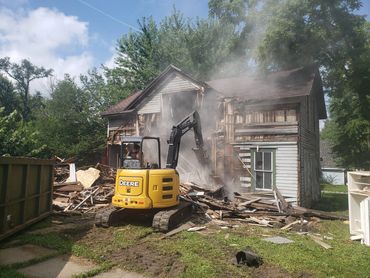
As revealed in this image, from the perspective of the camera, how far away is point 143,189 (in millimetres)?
9609

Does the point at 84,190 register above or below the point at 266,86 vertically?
below

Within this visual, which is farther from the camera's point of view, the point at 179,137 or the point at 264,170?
the point at 264,170

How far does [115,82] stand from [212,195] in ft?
99.7

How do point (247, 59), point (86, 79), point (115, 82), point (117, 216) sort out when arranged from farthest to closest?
1. point (86, 79)
2. point (115, 82)
3. point (247, 59)
4. point (117, 216)

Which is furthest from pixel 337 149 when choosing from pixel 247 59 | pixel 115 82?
pixel 115 82

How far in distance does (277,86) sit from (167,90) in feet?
19.9

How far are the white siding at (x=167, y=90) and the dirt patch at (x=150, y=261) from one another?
11.2 meters

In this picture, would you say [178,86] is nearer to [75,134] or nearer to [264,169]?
[264,169]

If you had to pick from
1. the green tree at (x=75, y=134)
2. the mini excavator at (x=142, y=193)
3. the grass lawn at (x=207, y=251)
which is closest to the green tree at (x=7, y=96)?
the green tree at (x=75, y=134)

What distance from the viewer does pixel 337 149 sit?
24078 millimetres

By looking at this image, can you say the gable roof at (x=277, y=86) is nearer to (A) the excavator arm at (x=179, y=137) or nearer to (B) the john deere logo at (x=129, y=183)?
(A) the excavator arm at (x=179, y=137)

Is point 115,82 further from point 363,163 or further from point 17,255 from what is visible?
point 17,255

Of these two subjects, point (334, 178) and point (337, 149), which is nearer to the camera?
point (337, 149)

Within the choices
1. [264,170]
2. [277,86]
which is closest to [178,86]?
[277,86]
